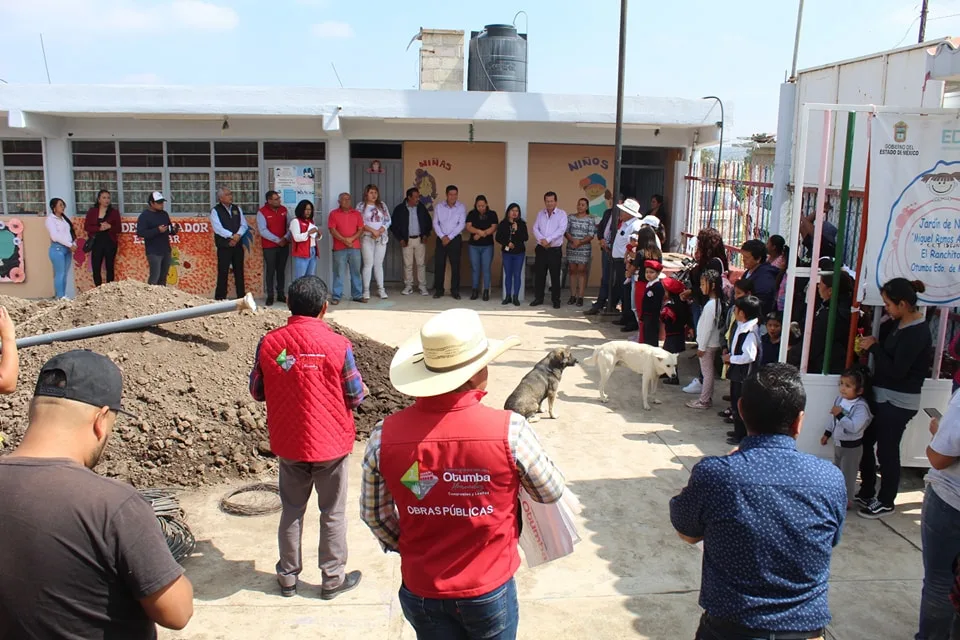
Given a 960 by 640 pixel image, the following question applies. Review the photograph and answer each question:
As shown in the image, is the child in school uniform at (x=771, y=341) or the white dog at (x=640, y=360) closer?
the child in school uniform at (x=771, y=341)

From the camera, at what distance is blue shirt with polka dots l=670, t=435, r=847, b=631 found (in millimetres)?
2754

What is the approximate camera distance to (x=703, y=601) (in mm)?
2971

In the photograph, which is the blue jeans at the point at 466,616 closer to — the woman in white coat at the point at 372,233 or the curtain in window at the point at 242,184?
the woman in white coat at the point at 372,233

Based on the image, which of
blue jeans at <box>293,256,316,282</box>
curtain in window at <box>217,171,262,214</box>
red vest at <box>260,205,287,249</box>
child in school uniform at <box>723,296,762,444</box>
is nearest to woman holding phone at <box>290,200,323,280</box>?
blue jeans at <box>293,256,316,282</box>

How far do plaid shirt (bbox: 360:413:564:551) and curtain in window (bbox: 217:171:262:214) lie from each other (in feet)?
39.6

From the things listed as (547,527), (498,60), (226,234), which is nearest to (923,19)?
(498,60)

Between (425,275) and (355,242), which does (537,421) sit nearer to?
(355,242)

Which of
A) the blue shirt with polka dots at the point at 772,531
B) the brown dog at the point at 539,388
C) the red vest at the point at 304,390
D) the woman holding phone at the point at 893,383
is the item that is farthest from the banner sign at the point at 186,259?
the blue shirt with polka dots at the point at 772,531

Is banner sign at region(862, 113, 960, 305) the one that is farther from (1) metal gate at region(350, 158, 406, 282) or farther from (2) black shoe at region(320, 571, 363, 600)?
(1) metal gate at region(350, 158, 406, 282)

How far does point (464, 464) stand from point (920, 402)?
4.63 m

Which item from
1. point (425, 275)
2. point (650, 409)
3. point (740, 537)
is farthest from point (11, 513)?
point (425, 275)

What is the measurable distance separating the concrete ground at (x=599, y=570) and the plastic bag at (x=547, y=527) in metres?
1.39

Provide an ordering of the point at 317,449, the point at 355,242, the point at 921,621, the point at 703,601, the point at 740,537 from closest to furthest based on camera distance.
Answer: the point at 740,537, the point at 703,601, the point at 921,621, the point at 317,449, the point at 355,242

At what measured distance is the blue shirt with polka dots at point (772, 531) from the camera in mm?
2754
